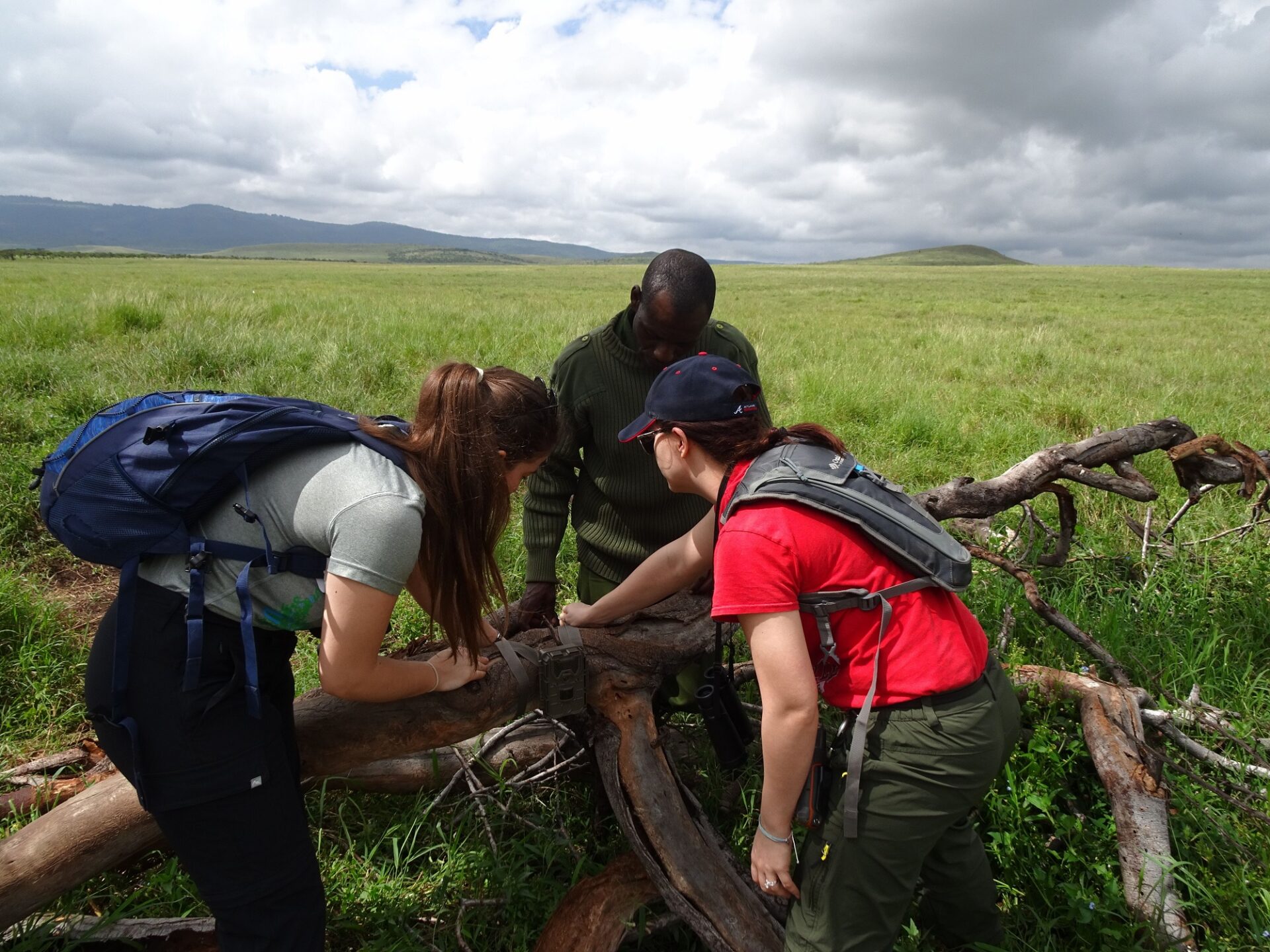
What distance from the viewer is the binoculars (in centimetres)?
229

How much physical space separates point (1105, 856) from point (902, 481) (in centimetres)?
380

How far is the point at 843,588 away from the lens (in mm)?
1823

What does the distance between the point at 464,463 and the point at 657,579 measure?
108 centimetres

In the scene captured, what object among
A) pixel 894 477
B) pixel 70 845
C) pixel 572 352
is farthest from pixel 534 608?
pixel 894 477

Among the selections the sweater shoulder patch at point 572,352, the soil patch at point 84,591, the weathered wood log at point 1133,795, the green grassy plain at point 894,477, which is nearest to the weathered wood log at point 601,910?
the green grassy plain at point 894,477

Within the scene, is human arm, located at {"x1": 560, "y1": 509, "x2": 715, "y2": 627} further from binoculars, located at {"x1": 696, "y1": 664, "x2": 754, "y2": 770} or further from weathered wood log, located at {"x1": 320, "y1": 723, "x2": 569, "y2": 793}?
weathered wood log, located at {"x1": 320, "y1": 723, "x2": 569, "y2": 793}

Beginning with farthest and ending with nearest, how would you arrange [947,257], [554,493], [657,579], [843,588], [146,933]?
[947,257] → [554,493] → [657,579] → [146,933] → [843,588]

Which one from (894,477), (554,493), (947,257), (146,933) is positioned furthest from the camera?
(947,257)

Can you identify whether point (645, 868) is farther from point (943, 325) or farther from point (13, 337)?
point (943, 325)

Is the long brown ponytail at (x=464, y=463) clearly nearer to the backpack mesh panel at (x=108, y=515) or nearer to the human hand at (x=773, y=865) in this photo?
the backpack mesh panel at (x=108, y=515)

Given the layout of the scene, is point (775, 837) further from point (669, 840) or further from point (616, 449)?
point (616, 449)

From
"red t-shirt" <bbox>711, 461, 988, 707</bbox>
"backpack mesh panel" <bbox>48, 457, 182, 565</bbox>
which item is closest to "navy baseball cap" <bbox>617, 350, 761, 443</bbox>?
"red t-shirt" <bbox>711, 461, 988, 707</bbox>

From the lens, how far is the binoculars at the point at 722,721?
7.50 feet

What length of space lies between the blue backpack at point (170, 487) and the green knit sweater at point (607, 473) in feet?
5.17
